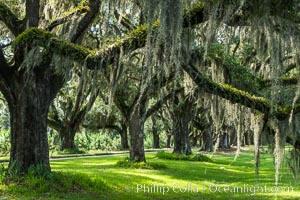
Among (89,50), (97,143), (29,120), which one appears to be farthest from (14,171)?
(97,143)

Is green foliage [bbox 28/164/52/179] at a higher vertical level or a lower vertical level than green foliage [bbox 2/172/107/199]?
higher

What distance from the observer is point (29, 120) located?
27.2ft

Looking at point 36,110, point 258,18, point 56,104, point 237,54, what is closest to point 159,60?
point 258,18

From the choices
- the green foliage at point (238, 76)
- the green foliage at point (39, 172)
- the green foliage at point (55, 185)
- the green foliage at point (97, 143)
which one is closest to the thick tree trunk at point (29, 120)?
the green foliage at point (39, 172)

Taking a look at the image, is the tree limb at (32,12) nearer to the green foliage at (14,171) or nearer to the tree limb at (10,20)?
the tree limb at (10,20)

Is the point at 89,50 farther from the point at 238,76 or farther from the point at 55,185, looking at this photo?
the point at 238,76

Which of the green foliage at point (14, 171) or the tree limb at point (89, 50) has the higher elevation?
the tree limb at point (89, 50)

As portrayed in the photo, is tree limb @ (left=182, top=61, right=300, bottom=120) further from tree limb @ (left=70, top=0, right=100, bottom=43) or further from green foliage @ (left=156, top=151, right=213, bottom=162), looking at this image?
green foliage @ (left=156, top=151, right=213, bottom=162)

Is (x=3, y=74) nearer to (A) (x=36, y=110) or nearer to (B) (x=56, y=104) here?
(A) (x=36, y=110)

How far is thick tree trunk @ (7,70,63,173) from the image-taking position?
8242 millimetres

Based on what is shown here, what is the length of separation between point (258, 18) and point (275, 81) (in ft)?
2.90

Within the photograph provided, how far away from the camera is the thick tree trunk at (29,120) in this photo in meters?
8.24

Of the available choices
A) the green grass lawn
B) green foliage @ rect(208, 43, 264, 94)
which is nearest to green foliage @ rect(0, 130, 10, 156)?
the green grass lawn

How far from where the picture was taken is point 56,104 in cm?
2758
